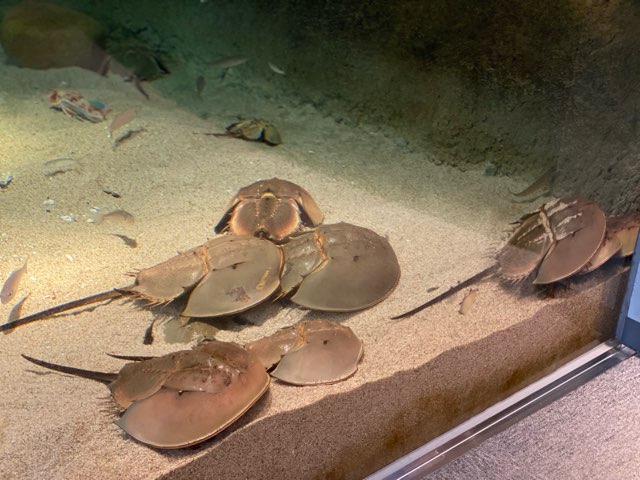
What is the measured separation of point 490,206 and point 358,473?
2.79 feet

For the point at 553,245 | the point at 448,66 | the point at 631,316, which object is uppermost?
the point at 448,66

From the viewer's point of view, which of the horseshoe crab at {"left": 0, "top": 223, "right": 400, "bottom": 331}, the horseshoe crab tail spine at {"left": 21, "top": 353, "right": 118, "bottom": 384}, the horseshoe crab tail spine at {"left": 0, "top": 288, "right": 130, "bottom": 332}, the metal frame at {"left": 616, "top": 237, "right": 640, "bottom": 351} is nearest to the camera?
the horseshoe crab tail spine at {"left": 21, "top": 353, "right": 118, "bottom": 384}

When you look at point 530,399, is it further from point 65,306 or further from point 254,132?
point 254,132

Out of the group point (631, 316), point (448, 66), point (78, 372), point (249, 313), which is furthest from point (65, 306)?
point (448, 66)

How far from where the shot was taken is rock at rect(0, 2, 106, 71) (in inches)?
81.0

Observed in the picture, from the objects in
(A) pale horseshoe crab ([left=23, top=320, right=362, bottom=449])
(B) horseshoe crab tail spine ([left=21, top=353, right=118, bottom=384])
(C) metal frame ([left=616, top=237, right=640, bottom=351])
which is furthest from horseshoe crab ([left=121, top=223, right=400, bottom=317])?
(C) metal frame ([left=616, top=237, right=640, bottom=351])

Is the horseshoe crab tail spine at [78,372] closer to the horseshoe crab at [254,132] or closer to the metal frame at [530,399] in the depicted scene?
the metal frame at [530,399]

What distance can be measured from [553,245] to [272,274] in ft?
2.38

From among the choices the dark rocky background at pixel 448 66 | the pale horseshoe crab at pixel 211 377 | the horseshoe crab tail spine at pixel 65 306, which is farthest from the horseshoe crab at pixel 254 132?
the pale horseshoe crab at pixel 211 377

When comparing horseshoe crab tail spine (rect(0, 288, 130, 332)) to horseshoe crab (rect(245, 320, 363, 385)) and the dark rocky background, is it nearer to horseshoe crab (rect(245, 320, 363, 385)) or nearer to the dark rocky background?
horseshoe crab (rect(245, 320, 363, 385))

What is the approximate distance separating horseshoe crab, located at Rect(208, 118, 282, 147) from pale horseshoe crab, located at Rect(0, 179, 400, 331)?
0.92 meters

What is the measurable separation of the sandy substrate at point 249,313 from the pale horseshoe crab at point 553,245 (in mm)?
39

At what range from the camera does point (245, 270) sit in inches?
58.4

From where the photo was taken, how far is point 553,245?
5.00ft
